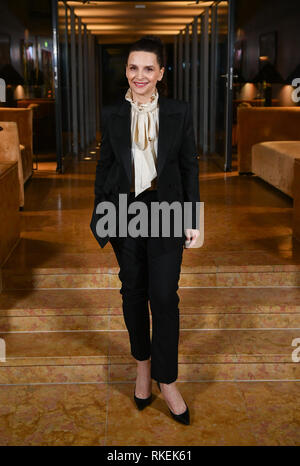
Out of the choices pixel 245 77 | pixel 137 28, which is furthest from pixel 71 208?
pixel 137 28

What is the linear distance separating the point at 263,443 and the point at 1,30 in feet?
24.2

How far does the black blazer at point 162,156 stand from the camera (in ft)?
7.83

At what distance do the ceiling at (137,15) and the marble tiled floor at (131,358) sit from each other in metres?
5.43

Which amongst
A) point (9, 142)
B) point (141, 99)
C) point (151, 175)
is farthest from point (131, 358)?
point (9, 142)

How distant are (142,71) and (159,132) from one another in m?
0.23

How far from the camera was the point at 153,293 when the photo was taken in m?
2.46

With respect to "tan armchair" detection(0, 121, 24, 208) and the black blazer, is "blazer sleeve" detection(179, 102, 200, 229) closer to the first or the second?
the black blazer

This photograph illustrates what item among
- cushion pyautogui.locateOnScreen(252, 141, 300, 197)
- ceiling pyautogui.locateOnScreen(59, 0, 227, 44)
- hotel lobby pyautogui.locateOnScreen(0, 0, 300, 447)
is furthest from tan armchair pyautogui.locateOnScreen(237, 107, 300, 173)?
ceiling pyautogui.locateOnScreen(59, 0, 227, 44)

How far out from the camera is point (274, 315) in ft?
10.9

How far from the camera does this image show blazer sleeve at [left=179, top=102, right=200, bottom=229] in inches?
Result: 96.0

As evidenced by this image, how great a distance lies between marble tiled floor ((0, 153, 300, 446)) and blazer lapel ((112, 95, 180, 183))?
104 cm

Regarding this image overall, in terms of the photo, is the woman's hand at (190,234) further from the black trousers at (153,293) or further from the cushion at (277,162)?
the cushion at (277,162)

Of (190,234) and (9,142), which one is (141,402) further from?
(9,142)
